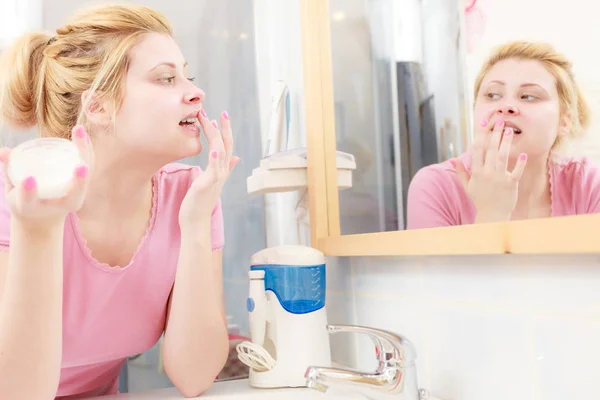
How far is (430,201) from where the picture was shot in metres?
0.82

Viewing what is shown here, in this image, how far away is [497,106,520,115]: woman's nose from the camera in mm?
657

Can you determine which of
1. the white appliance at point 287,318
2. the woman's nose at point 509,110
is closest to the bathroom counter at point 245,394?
the white appliance at point 287,318

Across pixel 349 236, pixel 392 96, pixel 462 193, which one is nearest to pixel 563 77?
pixel 462 193

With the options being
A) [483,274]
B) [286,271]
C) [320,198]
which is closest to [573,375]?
[483,274]

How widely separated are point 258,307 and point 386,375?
0.30m

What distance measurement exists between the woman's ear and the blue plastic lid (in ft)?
1.17

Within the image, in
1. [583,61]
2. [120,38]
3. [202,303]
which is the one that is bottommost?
[202,303]

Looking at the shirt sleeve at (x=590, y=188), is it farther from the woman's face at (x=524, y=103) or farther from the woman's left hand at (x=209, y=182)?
the woman's left hand at (x=209, y=182)

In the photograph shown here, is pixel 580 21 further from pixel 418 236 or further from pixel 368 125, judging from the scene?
pixel 368 125

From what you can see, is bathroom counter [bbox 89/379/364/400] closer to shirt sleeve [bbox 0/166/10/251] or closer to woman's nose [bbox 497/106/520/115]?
shirt sleeve [bbox 0/166/10/251]

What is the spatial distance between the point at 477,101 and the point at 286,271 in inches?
16.2

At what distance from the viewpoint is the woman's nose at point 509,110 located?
66 cm

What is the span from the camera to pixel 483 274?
0.72 meters

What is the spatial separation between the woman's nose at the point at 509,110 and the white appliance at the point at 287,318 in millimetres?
411
